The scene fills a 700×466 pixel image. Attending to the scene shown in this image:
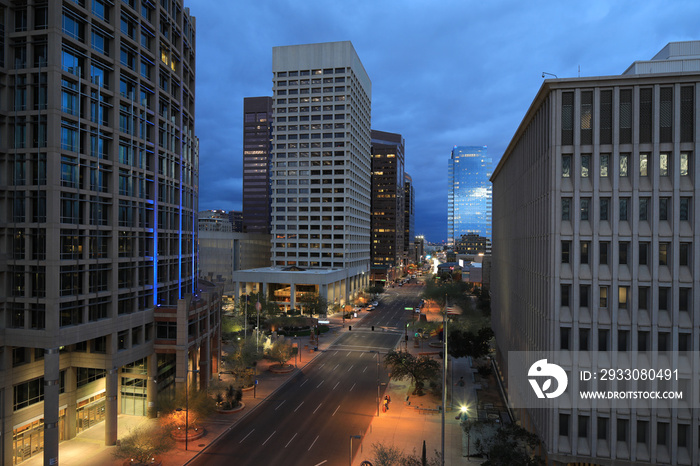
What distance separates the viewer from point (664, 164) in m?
27.5

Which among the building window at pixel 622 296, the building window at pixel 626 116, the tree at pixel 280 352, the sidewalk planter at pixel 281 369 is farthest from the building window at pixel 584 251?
the sidewalk planter at pixel 281 369

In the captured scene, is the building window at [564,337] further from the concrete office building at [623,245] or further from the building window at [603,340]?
the building window at [603,340]

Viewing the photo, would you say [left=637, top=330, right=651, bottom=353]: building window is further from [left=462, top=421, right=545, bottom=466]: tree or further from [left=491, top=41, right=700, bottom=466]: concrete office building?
[left=462, top=421, right=545, bottom=466]: tree

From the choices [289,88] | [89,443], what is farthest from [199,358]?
[289,88]

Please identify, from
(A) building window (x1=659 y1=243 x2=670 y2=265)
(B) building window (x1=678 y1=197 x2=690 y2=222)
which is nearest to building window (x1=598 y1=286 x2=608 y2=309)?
(A) building window (x1=659 y1=243 x2=670 y2=265)

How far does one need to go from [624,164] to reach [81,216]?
Result: 45.0 m

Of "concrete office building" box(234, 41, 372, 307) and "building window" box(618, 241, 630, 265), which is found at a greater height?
"concrete office building" box(234, 41, 372, 307)

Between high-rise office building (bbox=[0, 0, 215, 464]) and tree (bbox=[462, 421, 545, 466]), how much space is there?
30757 mm

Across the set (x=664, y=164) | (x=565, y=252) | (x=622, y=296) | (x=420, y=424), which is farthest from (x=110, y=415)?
(x=664, y=164)

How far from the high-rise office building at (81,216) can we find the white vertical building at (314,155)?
3157 inches

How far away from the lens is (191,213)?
5809 centimetres

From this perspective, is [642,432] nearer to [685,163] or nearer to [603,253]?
[603,253]

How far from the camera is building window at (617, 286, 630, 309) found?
27859 mm

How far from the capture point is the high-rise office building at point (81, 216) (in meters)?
35.4
